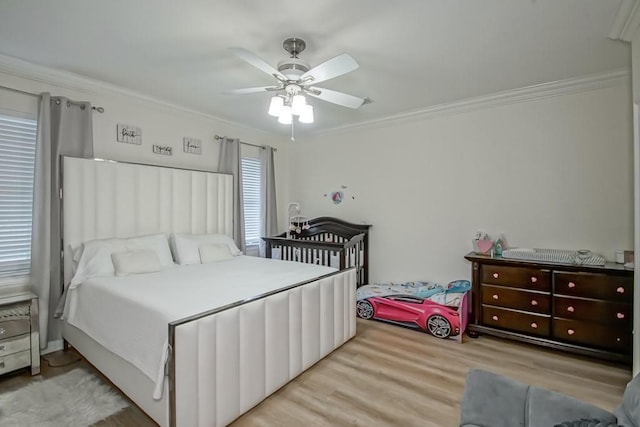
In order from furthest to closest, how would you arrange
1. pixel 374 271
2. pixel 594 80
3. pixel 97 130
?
pixel 374 271 → pixel 97 130 → pixel 594 80

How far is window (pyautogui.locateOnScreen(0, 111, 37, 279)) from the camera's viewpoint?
2.52 metres

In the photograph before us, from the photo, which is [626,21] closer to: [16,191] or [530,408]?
[530,408]

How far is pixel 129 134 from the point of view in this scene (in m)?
3.25

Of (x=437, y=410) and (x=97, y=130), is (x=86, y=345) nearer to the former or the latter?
(x=97, y=130)

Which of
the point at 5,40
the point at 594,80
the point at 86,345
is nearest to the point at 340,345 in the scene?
the point at 86,345

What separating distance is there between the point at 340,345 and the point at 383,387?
693 mm

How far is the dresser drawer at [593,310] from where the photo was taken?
2.41 m

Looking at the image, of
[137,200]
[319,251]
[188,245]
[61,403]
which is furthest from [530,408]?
[137,200]

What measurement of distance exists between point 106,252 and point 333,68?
247 cm

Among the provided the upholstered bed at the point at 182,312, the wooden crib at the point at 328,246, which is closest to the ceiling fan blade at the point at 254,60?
the upholstered bed at the point at 182,312

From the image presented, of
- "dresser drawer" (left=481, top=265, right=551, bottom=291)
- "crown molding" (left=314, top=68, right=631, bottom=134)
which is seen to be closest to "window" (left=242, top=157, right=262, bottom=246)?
"crown molding" (left=314, top=68, right=631, bottom=134)

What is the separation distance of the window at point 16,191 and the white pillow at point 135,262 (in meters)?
0.78

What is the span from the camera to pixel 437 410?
1932mm

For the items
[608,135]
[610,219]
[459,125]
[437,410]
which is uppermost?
[459,125]
